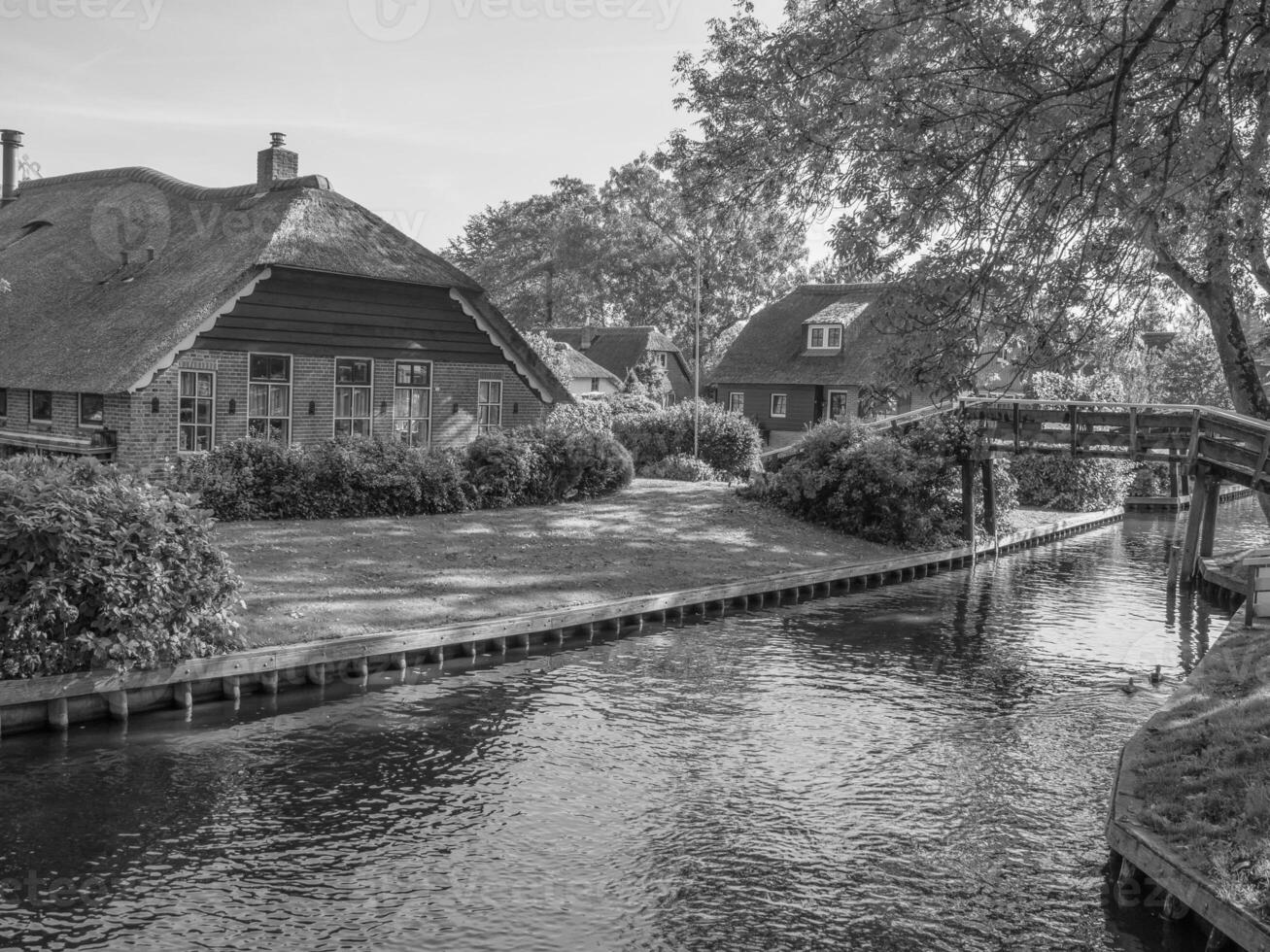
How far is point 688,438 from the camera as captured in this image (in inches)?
1495

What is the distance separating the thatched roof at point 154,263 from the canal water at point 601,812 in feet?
39.8

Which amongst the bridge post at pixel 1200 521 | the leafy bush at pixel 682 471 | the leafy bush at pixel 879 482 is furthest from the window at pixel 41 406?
the bridge post at pixel 1200 521

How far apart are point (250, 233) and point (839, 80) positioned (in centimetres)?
1919

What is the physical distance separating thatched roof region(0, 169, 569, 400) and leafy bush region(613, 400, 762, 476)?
6.99m

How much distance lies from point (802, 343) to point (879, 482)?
26.6 metres

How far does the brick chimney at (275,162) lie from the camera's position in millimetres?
29922

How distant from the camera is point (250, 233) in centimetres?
2648

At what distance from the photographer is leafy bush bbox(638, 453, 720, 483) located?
36.1m

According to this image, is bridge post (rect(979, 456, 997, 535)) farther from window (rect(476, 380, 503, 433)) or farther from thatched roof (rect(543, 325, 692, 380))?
thatched roof (rect(543, 325, 692, 380))

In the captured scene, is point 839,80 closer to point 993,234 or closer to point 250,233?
point 993,234

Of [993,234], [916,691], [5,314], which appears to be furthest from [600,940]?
[5,314]

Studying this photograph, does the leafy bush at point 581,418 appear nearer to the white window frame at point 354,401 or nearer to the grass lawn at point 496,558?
the grass lawn at point 496,558

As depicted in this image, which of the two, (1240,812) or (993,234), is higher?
(993,234)

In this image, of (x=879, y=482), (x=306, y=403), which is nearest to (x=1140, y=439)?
(x=879, y=482)
